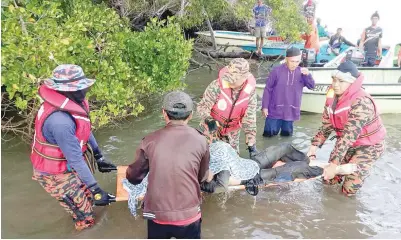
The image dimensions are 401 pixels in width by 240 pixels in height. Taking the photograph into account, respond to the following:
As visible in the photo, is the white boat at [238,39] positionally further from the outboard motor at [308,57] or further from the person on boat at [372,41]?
the person on boat at [372,41]

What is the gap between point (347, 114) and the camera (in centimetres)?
443

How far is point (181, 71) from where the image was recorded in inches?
293

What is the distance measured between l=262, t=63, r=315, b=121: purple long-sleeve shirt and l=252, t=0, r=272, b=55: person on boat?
450cm

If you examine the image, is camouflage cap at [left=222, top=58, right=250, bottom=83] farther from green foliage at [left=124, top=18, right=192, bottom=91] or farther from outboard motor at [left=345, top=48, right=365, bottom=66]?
outboard motor at [left=345, top=48, right=365, bottom=66]

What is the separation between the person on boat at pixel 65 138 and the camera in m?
3.36

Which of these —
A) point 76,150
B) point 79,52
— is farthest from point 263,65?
point 76,150

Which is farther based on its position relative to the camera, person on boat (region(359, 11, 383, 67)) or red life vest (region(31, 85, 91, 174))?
person on boat (region(359, 11, 383, 67))

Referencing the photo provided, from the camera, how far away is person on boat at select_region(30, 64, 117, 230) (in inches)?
132

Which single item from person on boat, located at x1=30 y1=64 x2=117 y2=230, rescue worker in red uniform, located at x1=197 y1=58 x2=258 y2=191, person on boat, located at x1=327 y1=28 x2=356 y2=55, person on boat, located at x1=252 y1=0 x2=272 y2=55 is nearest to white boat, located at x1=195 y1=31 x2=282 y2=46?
person on boat, located at x1=252 y1=0 x2=272 y2=55

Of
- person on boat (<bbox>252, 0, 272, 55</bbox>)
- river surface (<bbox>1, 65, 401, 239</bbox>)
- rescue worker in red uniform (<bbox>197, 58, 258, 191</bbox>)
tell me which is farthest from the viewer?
person on boat (<bbox>252, 0, 272, 55</bbox>)

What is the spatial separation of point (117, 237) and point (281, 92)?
146 inches

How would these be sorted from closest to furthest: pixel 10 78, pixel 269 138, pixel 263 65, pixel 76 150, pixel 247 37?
pixel 76 150
pixel 10 78
pixel 269 138
pixel 263 65
pixel 247 37

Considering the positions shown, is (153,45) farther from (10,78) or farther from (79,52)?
(10,78)

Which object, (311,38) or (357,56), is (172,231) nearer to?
(311,38)
